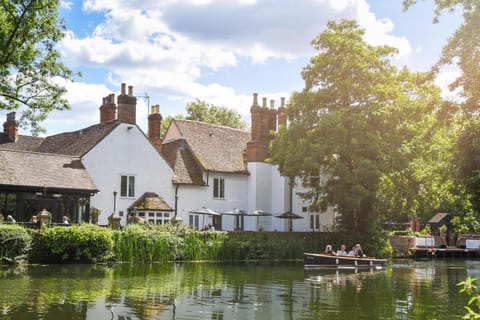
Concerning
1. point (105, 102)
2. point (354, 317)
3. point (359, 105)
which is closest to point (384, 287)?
point (354, 317)

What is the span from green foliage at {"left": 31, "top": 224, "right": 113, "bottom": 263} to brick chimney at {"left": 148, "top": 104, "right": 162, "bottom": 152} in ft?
54.7

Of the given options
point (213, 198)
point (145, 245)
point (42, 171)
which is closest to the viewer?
point (145, 245)

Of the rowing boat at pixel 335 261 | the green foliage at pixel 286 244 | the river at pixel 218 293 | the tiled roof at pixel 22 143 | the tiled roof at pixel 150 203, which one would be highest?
the tiled roof at pixel 22 143

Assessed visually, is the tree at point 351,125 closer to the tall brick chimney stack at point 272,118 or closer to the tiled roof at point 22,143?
the tall brick chimney stack at point 272,118

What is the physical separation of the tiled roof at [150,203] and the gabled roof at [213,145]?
5348mm

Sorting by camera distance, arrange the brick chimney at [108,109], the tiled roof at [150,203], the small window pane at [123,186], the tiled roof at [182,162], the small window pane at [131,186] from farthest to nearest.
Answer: the tiled roof at [182,162] < the brick chimney at [108,109] < the small window pane at [131,186] < the small window pane at [123,186] < the tiled roof at [150,203]

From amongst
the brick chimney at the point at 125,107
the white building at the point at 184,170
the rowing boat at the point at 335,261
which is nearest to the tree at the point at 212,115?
the white building at the point at 184,170

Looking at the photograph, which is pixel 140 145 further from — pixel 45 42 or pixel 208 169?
pixel 45 42

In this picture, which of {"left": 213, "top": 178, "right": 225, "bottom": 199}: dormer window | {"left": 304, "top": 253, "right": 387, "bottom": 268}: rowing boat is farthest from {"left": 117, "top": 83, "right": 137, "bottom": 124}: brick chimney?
{"left": 304, "top": 253, "right": 387, "bottom": 268}: rowing boat

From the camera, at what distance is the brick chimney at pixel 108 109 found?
4816cm

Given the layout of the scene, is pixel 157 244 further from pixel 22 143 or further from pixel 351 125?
pixel 22 143

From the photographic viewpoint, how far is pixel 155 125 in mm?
50531

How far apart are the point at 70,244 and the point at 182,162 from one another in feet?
57.5

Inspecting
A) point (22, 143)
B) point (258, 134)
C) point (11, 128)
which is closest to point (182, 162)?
point (258, 134)
